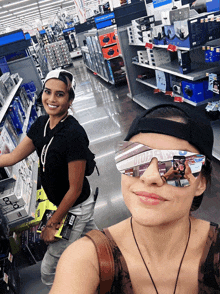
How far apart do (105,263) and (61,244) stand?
0.95 metres

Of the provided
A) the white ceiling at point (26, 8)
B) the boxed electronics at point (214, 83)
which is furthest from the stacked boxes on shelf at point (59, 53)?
the boxed electronics at point (214, 83)

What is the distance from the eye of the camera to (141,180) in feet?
2.41

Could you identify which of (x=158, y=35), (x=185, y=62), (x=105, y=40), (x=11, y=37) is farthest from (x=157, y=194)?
(x=105, y=40)

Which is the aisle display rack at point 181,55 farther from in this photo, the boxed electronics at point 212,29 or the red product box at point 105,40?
the red product box at point 105,40

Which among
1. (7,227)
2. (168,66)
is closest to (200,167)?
(7,227)

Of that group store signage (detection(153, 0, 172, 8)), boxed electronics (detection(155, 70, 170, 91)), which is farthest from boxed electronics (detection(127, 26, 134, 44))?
boxed electronics (detection(155, 70, 170, 91))

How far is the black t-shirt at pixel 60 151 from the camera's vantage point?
148 cm

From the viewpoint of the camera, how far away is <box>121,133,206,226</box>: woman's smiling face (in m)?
0.70

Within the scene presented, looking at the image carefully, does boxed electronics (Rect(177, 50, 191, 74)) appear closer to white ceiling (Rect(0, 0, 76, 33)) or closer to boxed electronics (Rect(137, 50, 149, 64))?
boxed electronics (Rect(137, 50, 149, 64))

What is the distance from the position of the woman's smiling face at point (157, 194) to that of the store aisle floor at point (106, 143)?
29cm

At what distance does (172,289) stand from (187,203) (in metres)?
0.33

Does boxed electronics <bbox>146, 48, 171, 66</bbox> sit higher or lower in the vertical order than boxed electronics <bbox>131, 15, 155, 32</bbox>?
lower

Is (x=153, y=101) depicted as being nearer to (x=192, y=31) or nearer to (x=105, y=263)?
(x=192, y=31)

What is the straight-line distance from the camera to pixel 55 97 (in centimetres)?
160
